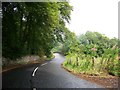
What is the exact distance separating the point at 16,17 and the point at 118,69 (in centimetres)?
1157

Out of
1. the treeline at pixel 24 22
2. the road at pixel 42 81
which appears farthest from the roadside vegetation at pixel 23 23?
the road at pixel 42 81

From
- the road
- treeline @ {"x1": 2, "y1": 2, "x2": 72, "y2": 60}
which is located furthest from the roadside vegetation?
the road

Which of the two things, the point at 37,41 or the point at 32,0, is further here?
the point at 37,41

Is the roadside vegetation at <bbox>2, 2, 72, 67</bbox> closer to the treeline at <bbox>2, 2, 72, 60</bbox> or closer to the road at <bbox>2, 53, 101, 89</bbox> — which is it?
the treeline at <bbox>2, 2, 72, 60</bbox>

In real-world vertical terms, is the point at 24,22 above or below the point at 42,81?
above

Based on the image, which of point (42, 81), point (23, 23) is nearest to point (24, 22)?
point (23, 23)

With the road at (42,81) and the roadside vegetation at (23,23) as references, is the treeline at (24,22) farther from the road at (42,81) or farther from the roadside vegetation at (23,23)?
the road at (42,81)

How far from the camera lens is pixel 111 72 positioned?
60.6ft

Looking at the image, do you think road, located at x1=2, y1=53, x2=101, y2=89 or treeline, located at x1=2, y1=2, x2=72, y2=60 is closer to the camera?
road, located at x1=2, y1=53, x2=101, y2=89

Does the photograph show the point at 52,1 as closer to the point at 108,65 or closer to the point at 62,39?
the point at 108,65

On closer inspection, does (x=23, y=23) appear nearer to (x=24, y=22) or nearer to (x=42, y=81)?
(x=24, y=22)

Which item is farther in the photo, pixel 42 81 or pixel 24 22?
pixel 24 22

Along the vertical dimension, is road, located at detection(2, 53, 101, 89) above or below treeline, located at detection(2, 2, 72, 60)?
below

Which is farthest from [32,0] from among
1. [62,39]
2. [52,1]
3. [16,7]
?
[62,39]
